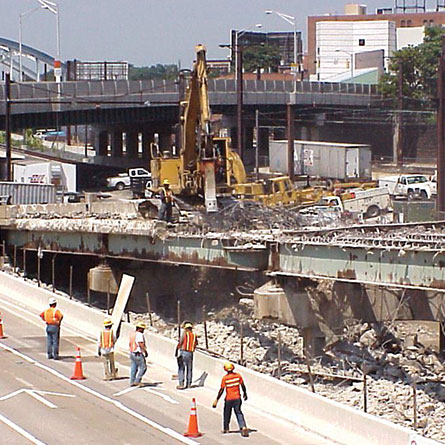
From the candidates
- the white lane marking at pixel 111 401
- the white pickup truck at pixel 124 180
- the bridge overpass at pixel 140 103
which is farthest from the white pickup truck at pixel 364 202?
the white pickup truck at pixel 124 180

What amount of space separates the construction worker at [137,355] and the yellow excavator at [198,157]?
48.3 feet

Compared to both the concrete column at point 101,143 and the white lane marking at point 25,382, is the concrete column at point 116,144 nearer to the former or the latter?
the concrete column at point 101,143

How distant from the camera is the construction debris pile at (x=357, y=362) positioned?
909 inches

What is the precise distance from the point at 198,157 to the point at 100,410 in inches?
730

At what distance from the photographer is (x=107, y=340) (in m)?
23.6

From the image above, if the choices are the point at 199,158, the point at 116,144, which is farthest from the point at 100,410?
the point at 116,144

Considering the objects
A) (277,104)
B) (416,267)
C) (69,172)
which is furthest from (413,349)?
(277,104)

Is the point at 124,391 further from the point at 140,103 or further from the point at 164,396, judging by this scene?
the point at 140,103

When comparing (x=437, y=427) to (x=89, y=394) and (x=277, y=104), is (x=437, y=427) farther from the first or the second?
(x=277, y=104)

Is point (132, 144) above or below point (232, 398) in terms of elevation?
above

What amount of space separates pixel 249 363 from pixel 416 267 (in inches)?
259

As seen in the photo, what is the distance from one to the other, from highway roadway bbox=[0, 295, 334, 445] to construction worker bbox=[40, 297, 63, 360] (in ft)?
0.87

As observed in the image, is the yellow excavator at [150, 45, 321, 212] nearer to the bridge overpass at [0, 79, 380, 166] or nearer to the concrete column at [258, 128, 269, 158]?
the bridge overpass at [0, 79, 380, 166]

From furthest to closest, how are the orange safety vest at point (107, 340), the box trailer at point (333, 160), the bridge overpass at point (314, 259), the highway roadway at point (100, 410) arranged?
the box trailer at point (333, 160), the bridge overpass at point (314, 259), the orange safety vest at point (107, 340), the highway roadway at point (100, 410)
